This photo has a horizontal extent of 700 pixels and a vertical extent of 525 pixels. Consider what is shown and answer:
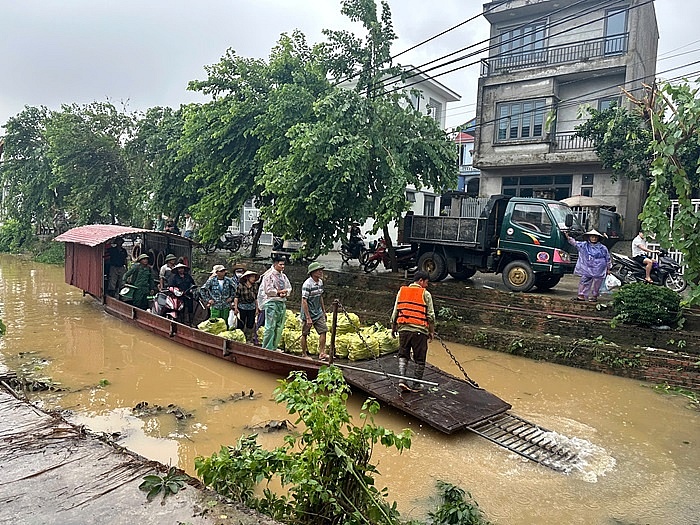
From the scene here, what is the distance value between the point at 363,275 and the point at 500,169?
10.7 meters

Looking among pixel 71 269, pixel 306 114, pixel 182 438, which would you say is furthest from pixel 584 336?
pixel 71 269

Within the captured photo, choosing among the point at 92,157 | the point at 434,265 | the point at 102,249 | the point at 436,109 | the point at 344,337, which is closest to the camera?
the point at 344,337

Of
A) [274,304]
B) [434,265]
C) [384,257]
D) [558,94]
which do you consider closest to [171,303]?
[274,304]

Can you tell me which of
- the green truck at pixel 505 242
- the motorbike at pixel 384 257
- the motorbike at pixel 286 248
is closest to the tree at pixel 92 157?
the motorbike at pixel 286 248

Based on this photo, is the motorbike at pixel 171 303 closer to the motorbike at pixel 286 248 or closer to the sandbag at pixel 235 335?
the sandbag at pixel 235 335

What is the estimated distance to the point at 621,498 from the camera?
5285mm

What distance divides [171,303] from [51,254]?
70.8ft

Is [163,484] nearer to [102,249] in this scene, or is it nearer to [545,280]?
[102,249]

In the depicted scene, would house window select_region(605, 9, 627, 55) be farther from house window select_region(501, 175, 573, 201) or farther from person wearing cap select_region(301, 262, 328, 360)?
person wearing cap select_region(301, 262, 328, 360)

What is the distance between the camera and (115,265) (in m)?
14.0

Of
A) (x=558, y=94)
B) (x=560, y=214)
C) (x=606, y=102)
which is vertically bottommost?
(x=560, y=214)

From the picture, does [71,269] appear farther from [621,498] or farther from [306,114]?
[621,498]

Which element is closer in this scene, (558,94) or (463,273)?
(463,273)

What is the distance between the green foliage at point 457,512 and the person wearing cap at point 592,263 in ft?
24.8
